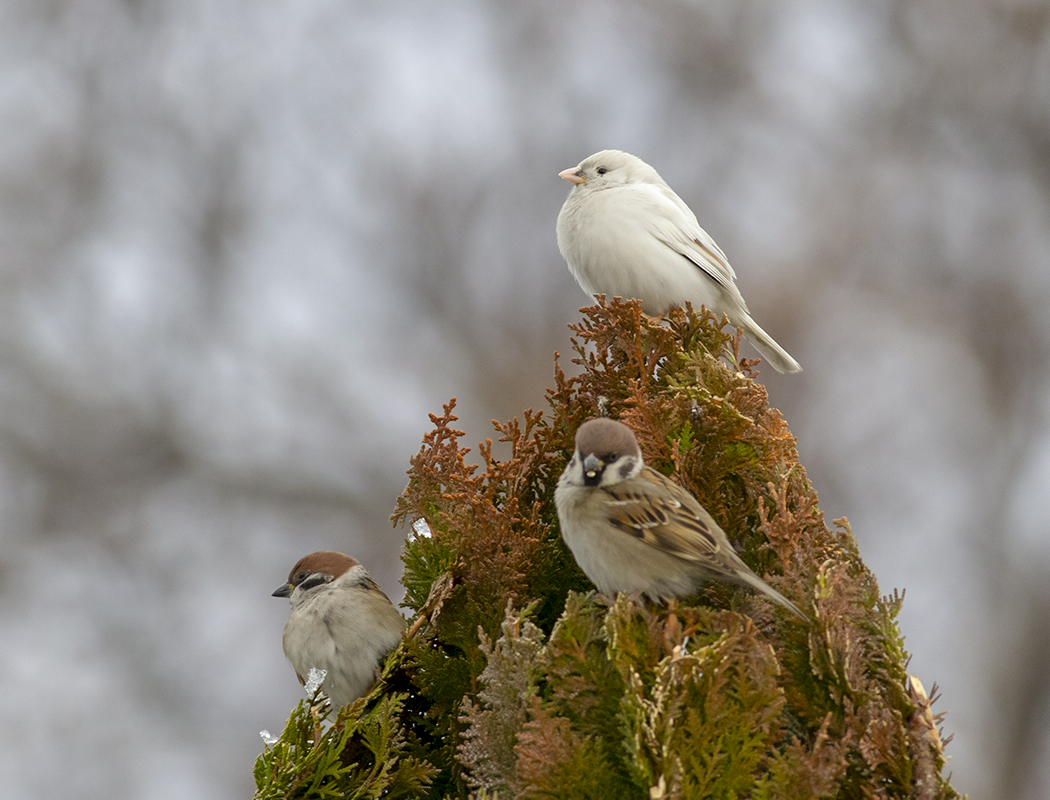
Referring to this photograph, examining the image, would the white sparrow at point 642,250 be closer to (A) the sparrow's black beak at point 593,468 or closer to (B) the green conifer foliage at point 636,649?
(B) the green conifer foliage at point 636,649

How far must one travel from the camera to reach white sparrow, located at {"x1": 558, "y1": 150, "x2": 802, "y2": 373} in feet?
11.2

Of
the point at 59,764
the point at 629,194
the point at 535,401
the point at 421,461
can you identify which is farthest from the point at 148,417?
the point at 421,461

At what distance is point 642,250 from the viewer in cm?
342

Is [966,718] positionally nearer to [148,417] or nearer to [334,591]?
[334,591]

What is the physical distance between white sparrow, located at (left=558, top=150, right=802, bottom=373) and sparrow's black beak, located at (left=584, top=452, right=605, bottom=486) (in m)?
1.53

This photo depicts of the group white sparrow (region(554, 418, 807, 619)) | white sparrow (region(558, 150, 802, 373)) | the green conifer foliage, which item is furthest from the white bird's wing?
white sparrow (region(554, 418, 807, 619))

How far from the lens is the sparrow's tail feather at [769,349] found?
3.45 m

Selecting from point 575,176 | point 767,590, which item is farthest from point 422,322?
point 767,590

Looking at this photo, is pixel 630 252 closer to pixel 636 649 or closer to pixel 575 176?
pixel 575 176

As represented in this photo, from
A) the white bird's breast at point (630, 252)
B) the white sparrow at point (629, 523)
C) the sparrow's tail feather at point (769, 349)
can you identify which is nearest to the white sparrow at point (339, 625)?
the white sparrow at point (629, 523)

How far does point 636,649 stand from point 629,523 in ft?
0.99

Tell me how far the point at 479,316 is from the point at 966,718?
4316mm

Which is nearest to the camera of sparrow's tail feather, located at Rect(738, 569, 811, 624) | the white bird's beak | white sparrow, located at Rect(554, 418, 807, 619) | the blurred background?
sparrow's tail feather, located at Rect(738, 569, 811, 624)

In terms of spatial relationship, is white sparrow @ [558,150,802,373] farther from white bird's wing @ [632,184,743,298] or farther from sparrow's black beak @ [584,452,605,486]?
sparrow's black beak @ [584,452,605,486]
